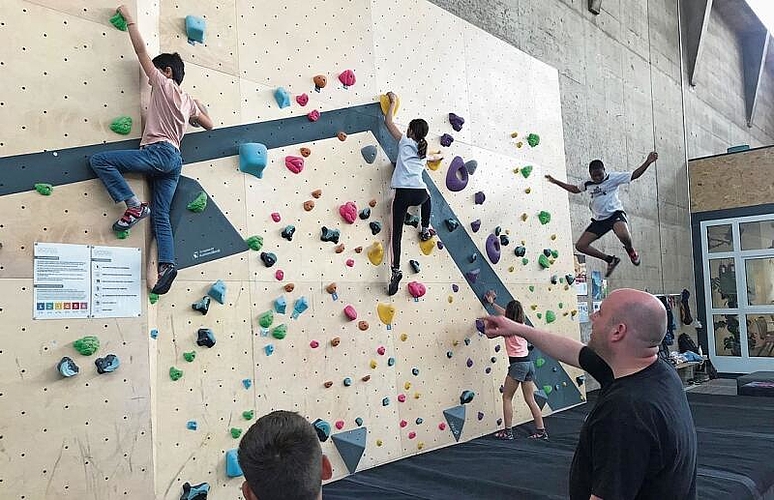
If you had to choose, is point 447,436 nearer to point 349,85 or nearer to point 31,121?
point 349,85

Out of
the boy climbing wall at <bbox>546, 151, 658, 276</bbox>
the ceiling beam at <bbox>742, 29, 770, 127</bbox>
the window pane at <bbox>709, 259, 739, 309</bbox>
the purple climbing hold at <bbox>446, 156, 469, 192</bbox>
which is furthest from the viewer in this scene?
the ceiling beam at <bbox>742, 29, 770, 127</bbox>

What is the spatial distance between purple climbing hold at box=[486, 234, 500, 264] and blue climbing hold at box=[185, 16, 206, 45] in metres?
3.12

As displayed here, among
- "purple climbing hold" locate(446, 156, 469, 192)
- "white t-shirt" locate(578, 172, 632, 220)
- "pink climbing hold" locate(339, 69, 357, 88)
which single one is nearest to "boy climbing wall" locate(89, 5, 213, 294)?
"pink climbing hold" locate(339, 69, 357, 88)

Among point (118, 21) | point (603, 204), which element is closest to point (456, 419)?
point (603, 204)

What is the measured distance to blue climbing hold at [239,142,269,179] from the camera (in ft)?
12.2

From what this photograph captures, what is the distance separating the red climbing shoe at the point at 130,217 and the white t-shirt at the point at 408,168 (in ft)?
6.51

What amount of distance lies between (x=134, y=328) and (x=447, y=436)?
274 cm

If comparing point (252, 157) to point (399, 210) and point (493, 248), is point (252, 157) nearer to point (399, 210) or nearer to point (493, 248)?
point (399, 210)

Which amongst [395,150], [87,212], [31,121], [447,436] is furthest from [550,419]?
[31,121]

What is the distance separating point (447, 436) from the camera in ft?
16.2

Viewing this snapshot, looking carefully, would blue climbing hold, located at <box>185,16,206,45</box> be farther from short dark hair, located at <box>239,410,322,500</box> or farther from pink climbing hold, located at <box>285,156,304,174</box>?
short dark hair, located at <box>239,410,322,500</box>

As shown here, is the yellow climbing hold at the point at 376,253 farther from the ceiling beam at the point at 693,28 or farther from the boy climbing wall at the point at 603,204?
the ceiling beam at the point at 693,28

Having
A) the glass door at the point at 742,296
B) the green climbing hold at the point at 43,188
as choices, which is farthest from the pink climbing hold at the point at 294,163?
the glass door at the point at 742,296

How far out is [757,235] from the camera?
10125 mm
